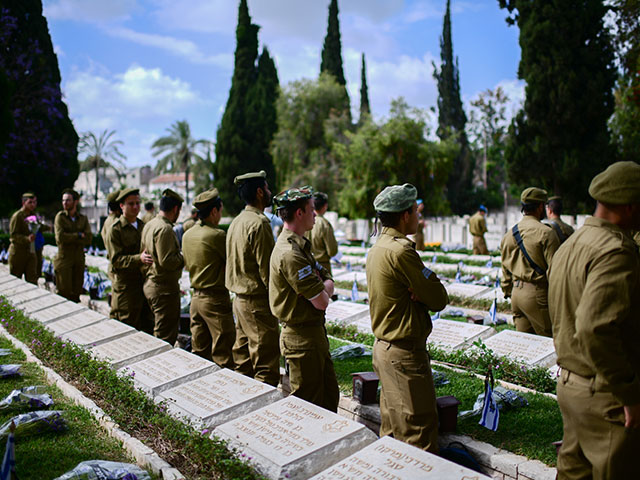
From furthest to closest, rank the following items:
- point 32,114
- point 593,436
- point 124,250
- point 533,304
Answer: point 32,114 < point 124,250 < point 533,304 < point 593,436

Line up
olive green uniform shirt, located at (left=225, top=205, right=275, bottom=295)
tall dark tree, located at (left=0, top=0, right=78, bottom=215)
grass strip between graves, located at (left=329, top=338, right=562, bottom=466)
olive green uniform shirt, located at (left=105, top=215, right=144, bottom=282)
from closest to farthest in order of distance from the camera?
1. grass strip between graves, located at (left=329, top=338, right=562, bottom=466)
2. olive green uniform shirt, located at (left=225, top=205, right=275, bottom=295)
3. olive green uniform shirt, located at (left=105, top=215, right=144, bottom=282)
4. tall dark tree, located at (left=0, top=0, right=78, bottom=215)

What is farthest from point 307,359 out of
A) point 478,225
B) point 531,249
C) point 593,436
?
point 478,225

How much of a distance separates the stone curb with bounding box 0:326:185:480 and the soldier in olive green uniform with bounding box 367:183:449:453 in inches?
Answer: 53.4

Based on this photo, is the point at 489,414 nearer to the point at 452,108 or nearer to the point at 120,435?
the point at 120,435

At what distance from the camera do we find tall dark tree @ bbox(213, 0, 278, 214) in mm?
37438

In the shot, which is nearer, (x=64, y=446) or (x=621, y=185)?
(x=621, y=185)

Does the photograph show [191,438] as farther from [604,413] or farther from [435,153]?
[435,153]

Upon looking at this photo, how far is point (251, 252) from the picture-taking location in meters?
4.57

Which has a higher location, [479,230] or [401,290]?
[401,290]

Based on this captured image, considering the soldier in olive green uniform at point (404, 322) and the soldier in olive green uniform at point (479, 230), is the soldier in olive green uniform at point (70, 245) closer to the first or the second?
the soldier in olive green uniform at point (404, 322)

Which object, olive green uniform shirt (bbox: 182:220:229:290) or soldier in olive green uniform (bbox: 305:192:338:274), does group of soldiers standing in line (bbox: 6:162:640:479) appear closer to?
olive green uniform shirt (bbox: 182:220:229:290)

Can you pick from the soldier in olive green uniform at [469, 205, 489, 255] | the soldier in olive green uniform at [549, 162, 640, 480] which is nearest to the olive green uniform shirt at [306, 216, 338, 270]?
the soldier in olive green uniform at [549, 162, 640, 480]

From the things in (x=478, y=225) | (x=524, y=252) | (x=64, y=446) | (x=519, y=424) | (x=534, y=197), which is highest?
(x=534, y=197)

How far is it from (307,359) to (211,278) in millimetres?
1737
